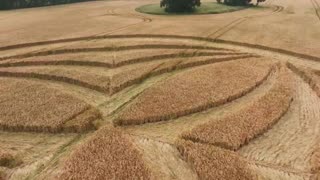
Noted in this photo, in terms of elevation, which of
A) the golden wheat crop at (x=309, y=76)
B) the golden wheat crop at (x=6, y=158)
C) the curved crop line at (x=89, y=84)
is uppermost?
the curved crop line at (x=89, y=84)

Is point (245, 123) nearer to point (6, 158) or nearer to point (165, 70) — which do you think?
point (165, 70)

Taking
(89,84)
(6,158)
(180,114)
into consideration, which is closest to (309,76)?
(180,114)

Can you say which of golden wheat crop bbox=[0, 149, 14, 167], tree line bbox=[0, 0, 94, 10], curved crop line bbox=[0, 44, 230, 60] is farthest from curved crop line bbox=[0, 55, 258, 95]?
tree line bbox=[0, 0, 94, 10]

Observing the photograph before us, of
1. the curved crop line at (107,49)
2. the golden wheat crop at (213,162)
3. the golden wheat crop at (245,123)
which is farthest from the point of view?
the curved crop line at (107,49)

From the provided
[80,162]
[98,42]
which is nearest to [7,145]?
[80,162]

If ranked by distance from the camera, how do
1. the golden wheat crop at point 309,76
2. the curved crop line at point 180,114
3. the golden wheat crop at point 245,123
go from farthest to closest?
the golden wheat crop at point 309,76 < the curved crop line at point 180,114 < the golden wheat crop at point 245,123

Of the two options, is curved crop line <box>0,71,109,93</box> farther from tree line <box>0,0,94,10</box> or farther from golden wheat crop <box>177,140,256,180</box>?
tree line <box>0,0,94,10</box>

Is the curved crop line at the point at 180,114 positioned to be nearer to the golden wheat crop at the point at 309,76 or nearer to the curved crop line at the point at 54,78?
the golden wheat crop at the point at 309,76

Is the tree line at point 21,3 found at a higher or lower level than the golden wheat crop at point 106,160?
higher

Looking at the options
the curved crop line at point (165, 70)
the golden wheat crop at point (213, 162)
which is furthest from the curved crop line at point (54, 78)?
the golden wheat crop at point (213, 162)
